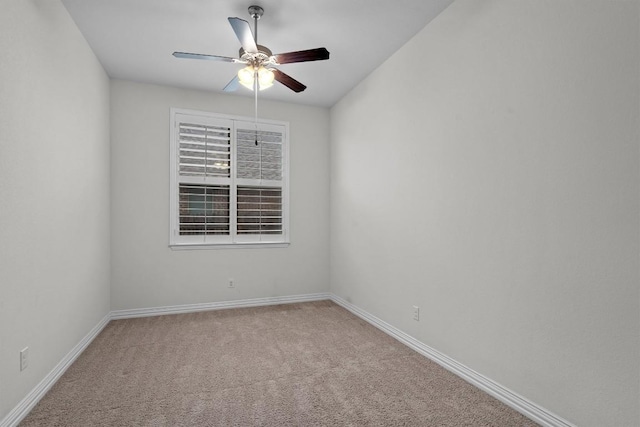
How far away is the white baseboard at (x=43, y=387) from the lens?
5.98 ft

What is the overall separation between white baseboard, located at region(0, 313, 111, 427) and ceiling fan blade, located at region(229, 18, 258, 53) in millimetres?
2606

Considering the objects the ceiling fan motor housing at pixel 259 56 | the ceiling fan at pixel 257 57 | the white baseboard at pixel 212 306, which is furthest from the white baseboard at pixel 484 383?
the ceiling fan motor housing at pixel 259 56

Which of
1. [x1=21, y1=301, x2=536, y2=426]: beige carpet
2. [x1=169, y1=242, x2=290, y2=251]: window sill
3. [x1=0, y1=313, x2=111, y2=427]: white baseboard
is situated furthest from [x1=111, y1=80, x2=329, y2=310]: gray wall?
[x1=0, y1=313, x2=111, y2=427]: white baseboard

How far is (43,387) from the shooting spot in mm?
2150

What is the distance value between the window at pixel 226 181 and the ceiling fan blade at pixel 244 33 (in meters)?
1.70

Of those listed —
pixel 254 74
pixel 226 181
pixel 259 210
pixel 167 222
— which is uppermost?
pixel 254 74

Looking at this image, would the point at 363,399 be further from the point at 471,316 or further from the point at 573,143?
the point at 573,143

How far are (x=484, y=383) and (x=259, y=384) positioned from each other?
155cm

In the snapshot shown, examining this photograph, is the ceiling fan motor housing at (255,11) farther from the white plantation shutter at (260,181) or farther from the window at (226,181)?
the white plantation shutter at (260,181)

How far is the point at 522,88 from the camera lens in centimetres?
196

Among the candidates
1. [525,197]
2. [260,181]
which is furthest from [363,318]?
[525,197]

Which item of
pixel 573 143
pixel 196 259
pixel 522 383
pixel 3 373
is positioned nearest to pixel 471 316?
pixel 522 383

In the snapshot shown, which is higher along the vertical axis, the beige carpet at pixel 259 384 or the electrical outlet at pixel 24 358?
the electrical outlet at pixel 24 358

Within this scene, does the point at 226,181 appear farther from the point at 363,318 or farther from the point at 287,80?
the point at 363,318
